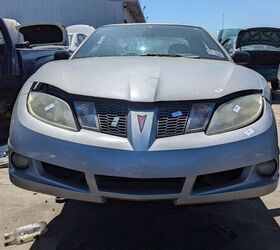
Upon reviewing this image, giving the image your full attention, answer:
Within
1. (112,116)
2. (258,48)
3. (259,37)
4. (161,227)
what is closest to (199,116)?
(112,116)

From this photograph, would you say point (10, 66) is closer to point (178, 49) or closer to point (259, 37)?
point (178, 49)

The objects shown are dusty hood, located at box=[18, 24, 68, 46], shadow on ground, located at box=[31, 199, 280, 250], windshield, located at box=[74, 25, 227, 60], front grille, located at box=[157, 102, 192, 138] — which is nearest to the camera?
front grille, located at box=[157, 102, 192, 138]

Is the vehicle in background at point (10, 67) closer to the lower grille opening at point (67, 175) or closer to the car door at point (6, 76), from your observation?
the car door at point (6, 76)

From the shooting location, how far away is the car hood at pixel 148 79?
113 inches

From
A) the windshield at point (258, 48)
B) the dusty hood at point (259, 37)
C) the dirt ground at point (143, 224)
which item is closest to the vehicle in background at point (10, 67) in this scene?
the dirt ground at point (143, 224)

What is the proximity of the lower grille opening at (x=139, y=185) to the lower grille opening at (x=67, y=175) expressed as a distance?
0.40 feet

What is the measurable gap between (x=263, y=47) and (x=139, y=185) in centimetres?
1142

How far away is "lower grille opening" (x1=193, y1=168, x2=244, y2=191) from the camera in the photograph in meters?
2.78

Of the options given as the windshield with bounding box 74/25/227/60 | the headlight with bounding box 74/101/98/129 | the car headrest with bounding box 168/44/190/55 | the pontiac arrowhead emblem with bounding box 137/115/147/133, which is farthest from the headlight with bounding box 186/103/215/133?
the car headrest with bounding box 168/44/190/55

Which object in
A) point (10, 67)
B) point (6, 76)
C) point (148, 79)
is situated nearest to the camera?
point (148, 79)

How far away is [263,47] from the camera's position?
13352mm

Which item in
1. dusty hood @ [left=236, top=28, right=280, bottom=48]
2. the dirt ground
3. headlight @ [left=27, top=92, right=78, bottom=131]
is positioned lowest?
dusty hood @ [left=236, top=28, right=280, bottom=48]

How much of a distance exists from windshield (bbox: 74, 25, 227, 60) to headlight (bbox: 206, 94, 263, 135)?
1209mm

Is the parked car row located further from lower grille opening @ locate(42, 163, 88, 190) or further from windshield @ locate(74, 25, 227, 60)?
lower grille opening @ locate(42, 163, 88, 190)
